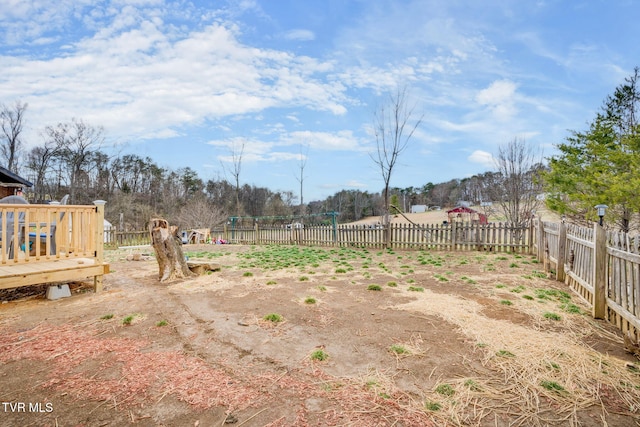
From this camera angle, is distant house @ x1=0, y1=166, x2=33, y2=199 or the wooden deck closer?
the wooden deck

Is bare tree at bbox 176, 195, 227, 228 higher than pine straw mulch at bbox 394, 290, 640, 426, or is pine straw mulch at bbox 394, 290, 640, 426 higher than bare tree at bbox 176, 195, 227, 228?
bare tree at bbox 176, 195, 227, 228

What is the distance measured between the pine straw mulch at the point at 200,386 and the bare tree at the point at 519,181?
13.9 meters

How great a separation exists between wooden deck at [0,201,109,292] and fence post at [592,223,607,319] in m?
7.78

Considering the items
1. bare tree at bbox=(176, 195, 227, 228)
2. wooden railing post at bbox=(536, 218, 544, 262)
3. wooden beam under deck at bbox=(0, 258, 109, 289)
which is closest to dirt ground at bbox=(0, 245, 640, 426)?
wooden beam under deck at bbox=(0, 258, 109, 289)

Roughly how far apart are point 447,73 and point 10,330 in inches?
519

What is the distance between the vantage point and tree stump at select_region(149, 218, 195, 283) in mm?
6371

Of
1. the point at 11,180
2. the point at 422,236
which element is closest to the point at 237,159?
the point at 11,180

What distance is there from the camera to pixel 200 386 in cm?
234

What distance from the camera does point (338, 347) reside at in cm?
311

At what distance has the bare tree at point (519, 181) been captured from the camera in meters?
13.5

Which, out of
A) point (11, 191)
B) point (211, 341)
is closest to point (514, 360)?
point (211, 341)

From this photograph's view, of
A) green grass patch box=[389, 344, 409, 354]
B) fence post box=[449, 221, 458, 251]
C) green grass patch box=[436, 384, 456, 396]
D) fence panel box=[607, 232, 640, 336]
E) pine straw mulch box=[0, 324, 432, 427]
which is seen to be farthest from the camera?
fence post box=[449, 221, 458, 251]

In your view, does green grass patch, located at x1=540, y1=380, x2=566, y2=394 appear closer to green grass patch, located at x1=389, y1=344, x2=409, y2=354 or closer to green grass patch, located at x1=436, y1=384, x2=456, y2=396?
green grass patch, located at x1=436, y1=384, x2=456, y2=396

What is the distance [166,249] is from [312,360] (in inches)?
196
